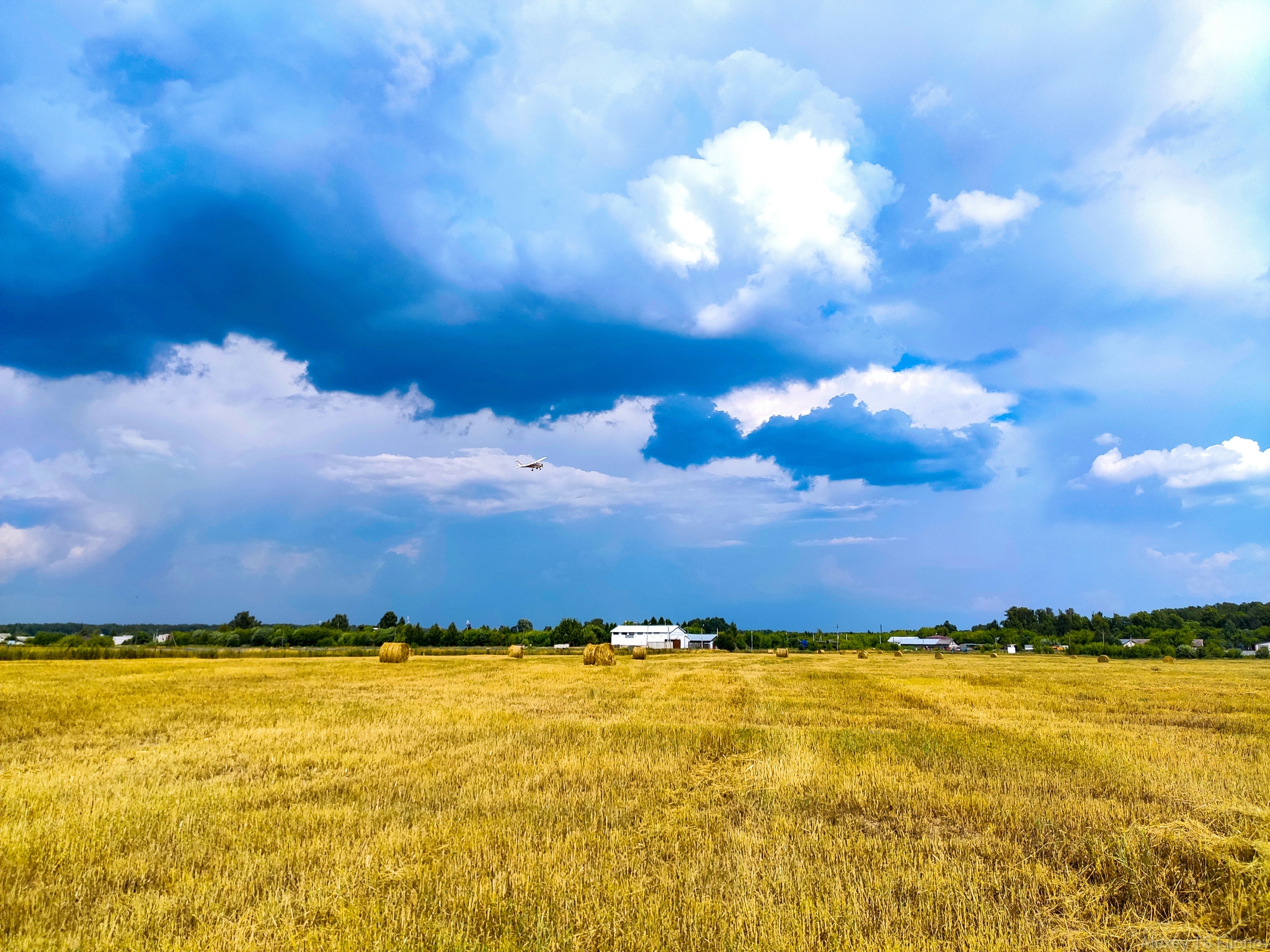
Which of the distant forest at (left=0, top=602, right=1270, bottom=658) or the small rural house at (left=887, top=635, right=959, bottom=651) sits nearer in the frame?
the distant forest at (left=0, top=602, right=1270, bottom=658)

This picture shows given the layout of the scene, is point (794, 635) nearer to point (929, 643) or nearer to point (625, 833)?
point (929, 643)

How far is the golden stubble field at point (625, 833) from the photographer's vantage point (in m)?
5.06

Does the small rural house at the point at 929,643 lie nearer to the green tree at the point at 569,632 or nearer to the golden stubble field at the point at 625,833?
the green tree at the point at 569,632

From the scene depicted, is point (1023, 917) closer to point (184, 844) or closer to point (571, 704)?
point (184, 844)

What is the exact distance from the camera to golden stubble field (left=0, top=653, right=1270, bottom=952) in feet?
16.6

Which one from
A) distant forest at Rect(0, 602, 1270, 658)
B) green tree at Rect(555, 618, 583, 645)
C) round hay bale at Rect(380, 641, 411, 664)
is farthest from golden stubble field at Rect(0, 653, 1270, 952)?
green tree at Rect(555, 618, 583, 645)

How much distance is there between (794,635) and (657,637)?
33478 mm

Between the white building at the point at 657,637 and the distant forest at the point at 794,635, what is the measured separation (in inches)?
136

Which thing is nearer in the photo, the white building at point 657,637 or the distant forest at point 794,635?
the distant forest at point 794,635

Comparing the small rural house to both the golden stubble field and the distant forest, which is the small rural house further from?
the golden stubble field

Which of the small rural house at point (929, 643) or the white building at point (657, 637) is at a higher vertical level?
the white building at point (657, 637)

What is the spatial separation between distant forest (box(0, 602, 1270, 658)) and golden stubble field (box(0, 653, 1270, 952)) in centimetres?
7011

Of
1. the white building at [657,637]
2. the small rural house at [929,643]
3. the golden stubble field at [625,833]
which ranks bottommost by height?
the small rural house at [929,643]

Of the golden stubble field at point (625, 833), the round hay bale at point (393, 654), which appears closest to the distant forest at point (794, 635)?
the round hay bale at point (393, 654)
